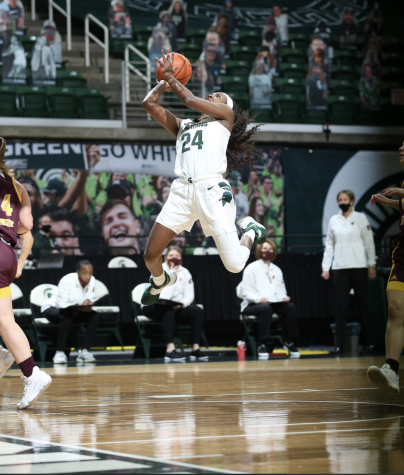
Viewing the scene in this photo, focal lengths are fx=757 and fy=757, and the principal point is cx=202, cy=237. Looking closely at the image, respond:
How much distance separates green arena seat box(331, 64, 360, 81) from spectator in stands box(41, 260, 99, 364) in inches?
387

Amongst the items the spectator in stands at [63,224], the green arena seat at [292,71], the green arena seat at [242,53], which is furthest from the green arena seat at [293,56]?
the spectator in stands at [63,224]

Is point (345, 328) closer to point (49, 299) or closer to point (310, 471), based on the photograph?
point (49, 299)

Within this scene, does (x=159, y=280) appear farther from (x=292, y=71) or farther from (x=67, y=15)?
(x=292, y=71)

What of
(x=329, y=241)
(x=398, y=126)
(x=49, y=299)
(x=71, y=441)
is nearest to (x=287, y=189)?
(x=398, y=126)

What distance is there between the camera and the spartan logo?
15156 millimetres

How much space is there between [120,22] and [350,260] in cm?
962

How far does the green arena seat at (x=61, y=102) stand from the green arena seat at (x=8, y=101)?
65 cm

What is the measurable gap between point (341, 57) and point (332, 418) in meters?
15.0

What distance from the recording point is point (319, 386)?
16.8 ft

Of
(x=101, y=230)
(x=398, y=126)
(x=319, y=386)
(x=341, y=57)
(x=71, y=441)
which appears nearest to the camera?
(x=71, y=441)

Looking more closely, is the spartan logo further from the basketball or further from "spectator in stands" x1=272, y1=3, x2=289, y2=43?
the basketball

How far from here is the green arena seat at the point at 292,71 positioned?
16.5m

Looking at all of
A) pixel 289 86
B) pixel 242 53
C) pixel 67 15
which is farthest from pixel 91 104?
pixel 289 86

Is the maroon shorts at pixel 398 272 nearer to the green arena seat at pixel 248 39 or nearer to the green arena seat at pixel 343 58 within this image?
the green arena seat at pixel 343 58
